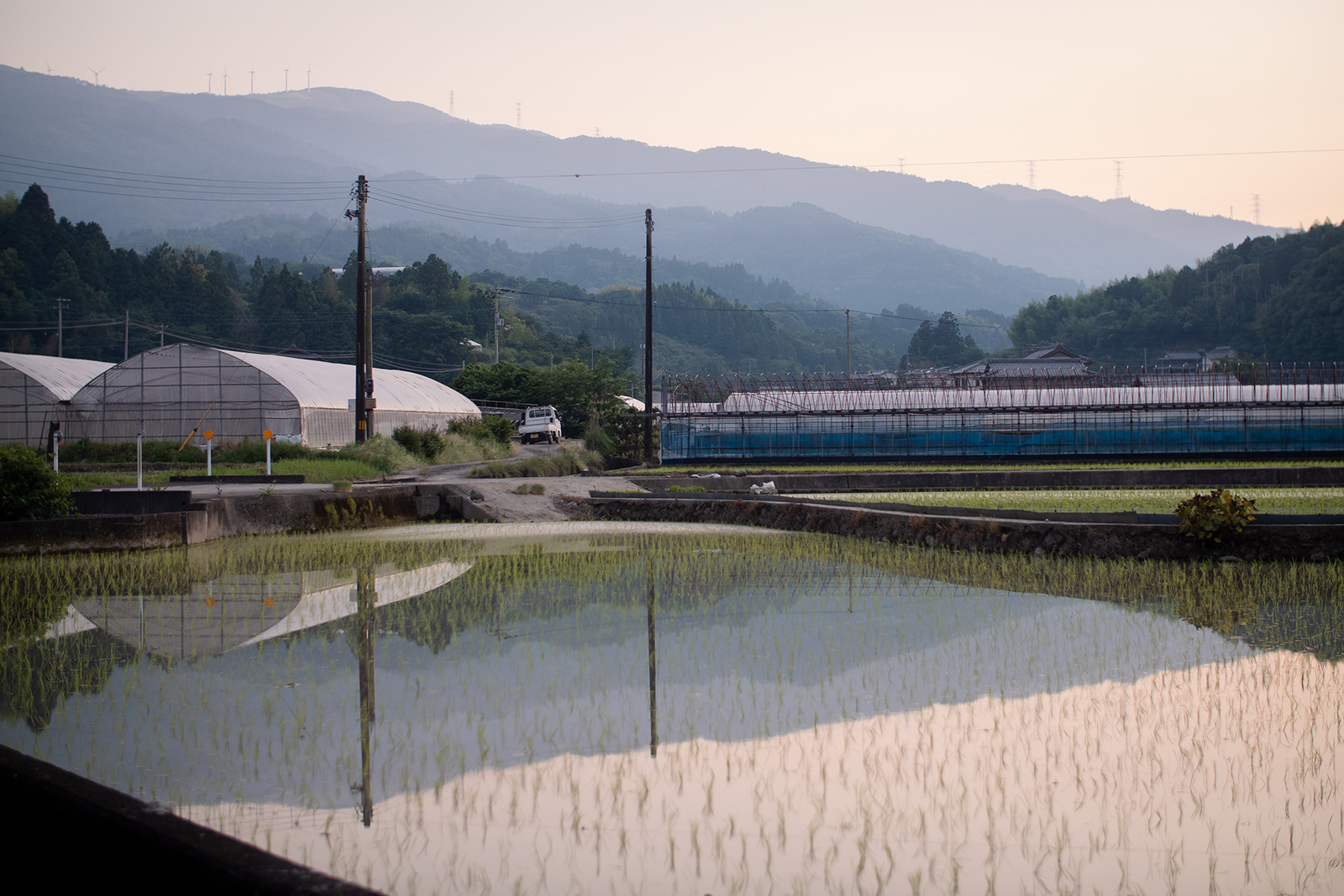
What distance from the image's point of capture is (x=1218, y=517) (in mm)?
11812

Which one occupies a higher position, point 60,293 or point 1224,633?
point 60,293

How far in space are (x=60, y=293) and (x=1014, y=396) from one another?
7383 centimetres

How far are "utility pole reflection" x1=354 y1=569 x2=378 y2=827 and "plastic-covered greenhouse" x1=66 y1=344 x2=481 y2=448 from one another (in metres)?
24.8

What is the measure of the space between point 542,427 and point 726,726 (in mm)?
40272

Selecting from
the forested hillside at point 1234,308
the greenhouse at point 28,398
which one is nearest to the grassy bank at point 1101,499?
the greenhouse at point 28,398

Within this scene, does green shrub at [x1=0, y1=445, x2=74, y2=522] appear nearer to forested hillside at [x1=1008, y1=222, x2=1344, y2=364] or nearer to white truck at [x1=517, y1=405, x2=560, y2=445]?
white truck at [x1=517, y1=405, x2=560, y2=445]

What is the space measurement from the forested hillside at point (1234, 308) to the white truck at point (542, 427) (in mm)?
62740

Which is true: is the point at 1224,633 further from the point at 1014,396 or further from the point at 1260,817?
the point at 1014,396

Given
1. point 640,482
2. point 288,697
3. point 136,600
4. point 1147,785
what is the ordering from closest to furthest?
point 1147,785, point 288,697, point 136,600, point 640,482

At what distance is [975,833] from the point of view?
4.39m

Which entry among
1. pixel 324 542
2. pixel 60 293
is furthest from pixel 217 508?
pixel 60 293

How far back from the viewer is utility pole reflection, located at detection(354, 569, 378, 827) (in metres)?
4.87

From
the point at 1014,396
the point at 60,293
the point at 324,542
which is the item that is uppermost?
the point at 60,293

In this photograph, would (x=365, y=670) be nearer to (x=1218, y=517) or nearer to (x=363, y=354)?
(x=1218, y=517)
